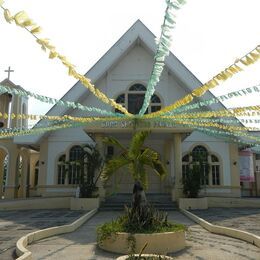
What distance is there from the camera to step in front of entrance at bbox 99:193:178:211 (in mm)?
15219

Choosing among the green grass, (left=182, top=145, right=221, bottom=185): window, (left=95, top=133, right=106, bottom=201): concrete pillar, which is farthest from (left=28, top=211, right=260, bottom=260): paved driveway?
(left=182, top=145, right=221, bottom=185): window

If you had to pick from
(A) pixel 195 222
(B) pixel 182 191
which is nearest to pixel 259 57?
(A) pixel 195 222

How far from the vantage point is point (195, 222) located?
1184 centimetres

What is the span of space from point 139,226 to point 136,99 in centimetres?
1155

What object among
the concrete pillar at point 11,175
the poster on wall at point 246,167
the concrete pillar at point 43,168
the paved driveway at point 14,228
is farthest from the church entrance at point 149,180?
the paved driveway at point 14,228

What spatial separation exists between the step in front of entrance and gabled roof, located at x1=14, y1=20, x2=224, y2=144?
524 centimetres

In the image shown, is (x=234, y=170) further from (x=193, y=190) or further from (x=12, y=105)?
(x=12, y=105)

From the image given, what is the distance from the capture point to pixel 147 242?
768cm

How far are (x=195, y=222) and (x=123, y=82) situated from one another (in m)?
9.60

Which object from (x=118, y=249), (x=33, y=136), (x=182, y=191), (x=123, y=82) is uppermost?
(x=123, y=82)

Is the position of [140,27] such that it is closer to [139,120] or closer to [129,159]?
[139,120]

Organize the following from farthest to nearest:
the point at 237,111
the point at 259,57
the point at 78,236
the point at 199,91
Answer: the point at 78,236
the point at 237,111
the point at 199,91
the point at 259,57

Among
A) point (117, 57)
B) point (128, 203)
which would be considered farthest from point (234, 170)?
point (117, 57)

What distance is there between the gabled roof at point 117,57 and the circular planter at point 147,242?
1114 cm
